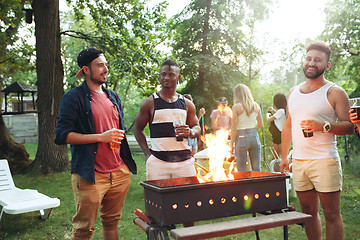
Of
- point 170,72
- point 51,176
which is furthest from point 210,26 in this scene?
point 170,72

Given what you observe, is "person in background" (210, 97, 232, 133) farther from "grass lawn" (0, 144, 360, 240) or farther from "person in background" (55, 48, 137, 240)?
"person in background" (55, 48, 137, 240)

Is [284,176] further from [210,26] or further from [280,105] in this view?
[210,26]

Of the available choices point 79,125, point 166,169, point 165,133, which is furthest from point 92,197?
point 165,133

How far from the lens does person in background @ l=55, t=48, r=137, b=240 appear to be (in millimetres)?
2939

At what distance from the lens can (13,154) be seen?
10492 millimetres

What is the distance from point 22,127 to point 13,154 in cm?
1486

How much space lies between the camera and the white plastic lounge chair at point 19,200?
4891 millimetres

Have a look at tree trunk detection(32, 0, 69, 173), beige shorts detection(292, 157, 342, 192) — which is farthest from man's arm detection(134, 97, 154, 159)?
tree trunk detection(32, 0, 69, 173)

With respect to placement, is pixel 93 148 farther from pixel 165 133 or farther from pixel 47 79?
pixel 47 79

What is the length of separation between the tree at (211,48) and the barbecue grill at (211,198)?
17311 mm

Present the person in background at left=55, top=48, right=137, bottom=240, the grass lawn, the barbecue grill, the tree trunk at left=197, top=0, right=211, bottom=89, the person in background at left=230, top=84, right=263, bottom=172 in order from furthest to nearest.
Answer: the tree trunk at left=197, top=0, right=211, bottom=89
the person in background at left=230, top=84, right=263, bottom=172
the grass lawn
the person in background at left=55, top=48, right=137, bottom=240
the barbecue grill

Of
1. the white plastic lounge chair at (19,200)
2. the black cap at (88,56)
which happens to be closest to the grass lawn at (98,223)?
the white plastic lounge chair at (19,200)

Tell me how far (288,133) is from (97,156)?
216cm

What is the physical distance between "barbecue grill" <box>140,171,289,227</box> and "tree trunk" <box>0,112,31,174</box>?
9.01 metres
